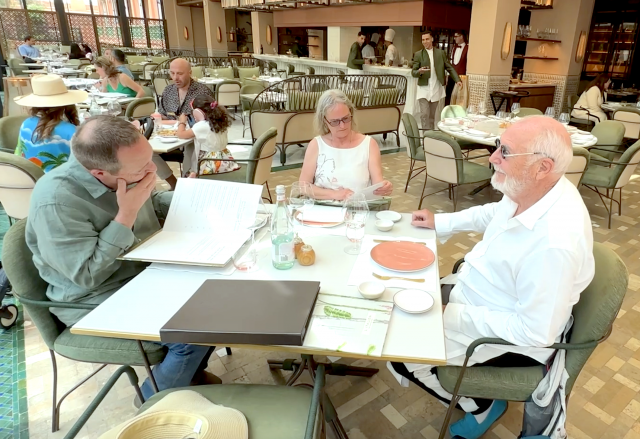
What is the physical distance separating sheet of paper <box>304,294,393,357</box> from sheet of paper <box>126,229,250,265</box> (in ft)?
1.43

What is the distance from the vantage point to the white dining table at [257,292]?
3.59 feet

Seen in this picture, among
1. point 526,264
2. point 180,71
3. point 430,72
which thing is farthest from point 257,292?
point 430,72

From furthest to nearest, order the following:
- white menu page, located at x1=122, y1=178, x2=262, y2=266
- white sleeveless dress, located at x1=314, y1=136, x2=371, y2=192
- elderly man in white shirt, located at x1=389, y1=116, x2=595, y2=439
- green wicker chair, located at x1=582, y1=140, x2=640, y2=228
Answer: green wicker chair, located at x1=582, y1=140, x2=640, y2=228 → white sleeveless dress, located at x1=314, y1=136, x2=371, y2=192 → white menu page, located at x1=122, y1=178, x2=262, y2=266 → elderly man in white shirt, located at x1=389, y1=116, x2=595, y2=439

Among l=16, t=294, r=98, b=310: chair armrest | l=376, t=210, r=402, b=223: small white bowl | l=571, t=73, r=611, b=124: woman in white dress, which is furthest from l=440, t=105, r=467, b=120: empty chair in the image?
l=16, t=294, r=98, b=310: chair armrest

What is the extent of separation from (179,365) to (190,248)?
466 millimetres

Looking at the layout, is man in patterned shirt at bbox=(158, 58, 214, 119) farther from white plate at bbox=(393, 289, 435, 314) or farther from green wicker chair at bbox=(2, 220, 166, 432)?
white plate at bbox=(393, 289, 435, 314)

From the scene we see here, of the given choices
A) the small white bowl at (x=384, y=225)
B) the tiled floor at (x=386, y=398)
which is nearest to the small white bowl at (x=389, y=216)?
the small white bowl at (x=384, y=225)

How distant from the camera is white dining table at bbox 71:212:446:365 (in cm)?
109

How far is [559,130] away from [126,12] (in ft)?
71.6

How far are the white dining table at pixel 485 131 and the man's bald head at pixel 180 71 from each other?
2769mm

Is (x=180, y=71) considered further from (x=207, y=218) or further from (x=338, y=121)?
(x=207, y=218)

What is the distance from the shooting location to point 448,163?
380cm

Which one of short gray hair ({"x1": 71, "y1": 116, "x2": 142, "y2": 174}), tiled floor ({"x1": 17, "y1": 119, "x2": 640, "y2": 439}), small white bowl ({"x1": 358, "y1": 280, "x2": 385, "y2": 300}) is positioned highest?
short gray hair ({"x1": 71, "y1": 116, "x2": 142, "y2": 174})

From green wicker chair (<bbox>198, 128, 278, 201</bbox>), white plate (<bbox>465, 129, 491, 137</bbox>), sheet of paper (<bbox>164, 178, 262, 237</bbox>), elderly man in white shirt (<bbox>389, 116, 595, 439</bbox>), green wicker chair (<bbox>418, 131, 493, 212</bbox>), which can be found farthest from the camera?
white plate (<bbox>465, 129, 491, 137</bbox>)
